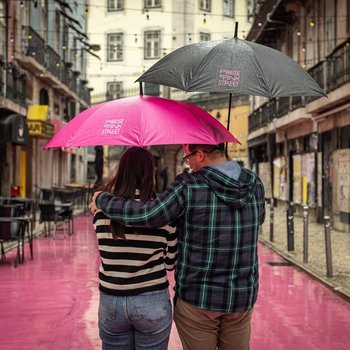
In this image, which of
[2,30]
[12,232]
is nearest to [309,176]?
[2,30]

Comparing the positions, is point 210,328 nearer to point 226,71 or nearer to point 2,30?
point 226,71

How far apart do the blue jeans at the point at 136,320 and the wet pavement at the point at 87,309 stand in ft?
8.96

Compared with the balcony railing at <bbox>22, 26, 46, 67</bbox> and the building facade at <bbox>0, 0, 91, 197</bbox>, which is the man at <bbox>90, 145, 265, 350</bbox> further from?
the balcony railing at <bbox>22, 26, 46, 67</bbox>

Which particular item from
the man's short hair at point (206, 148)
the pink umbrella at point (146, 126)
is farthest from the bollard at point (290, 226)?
the man's short hair at point (206, 148)

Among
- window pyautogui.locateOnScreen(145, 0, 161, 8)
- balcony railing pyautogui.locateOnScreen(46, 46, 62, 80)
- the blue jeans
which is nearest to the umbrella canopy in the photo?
the blue jeans

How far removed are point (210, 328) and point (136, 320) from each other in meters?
0.38

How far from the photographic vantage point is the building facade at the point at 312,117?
18062mm

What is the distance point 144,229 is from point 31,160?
24235mm

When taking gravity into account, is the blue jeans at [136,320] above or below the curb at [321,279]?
above

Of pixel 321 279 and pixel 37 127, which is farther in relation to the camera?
pixel 37 127

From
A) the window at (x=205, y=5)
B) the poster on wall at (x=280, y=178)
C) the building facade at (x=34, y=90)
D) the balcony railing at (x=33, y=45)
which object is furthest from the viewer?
the window at (x=205, y=5)

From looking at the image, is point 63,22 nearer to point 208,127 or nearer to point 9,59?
point 9,59

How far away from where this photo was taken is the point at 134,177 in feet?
10.4

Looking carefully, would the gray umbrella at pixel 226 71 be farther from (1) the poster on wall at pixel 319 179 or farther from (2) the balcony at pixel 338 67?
(1) the poster on wall at pixel 319 179
